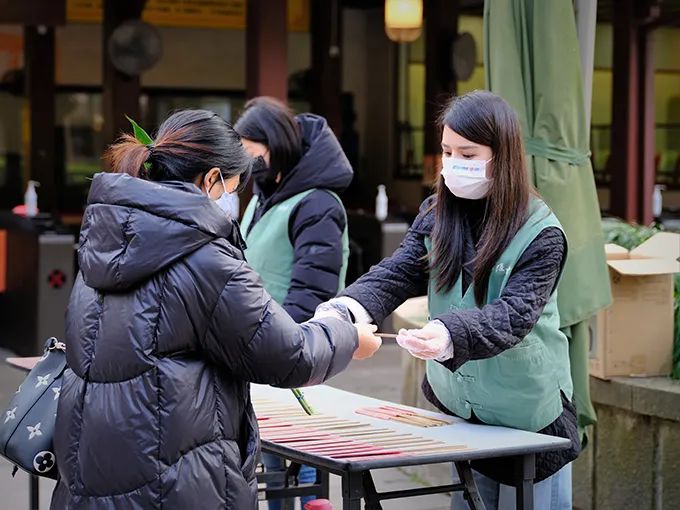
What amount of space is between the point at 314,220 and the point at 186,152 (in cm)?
180

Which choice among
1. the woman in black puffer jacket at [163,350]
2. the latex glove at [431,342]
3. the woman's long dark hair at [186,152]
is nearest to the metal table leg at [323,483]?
the latex glove at [431,342]

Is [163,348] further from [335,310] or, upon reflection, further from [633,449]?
[633,449]

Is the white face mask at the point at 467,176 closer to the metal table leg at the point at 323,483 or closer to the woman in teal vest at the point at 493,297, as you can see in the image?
the woman in teal vest at the point at 493,297

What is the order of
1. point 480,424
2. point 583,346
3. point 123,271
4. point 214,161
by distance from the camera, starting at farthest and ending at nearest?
point 583,346 < point 480,424 < point 214,161 < point 123,271

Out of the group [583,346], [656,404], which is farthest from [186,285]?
[656,404]

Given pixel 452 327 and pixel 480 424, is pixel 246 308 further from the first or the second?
pixel 480 424

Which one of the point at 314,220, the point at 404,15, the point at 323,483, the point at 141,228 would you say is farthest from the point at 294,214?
the point at 404,15

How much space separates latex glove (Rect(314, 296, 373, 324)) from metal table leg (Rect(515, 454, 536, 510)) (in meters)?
0.57

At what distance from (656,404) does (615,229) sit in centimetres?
109

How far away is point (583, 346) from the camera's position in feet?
14.1

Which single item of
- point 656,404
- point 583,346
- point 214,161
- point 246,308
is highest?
point 214,161

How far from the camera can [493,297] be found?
3.48 meters

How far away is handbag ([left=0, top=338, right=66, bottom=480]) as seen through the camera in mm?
3047

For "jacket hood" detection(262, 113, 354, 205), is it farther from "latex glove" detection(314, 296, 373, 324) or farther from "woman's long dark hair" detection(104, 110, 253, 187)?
"woman's long dark hair" detection(104, 110, 253, 187)
